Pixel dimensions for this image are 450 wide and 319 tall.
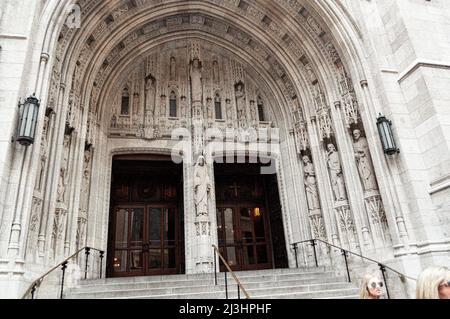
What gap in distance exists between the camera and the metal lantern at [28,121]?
561cm

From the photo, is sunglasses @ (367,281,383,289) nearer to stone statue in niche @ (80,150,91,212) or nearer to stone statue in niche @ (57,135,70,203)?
stone statue in niche @ (57,135,70,203)

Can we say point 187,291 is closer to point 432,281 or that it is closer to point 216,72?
point 432,281

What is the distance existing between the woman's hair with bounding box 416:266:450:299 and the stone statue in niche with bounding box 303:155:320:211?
297 inches

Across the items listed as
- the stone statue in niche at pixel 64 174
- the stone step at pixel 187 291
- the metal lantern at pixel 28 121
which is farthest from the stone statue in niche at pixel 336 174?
the metal lantern at pixel 28 121

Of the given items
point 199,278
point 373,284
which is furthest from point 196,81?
point 373,284

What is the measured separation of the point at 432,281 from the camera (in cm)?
197

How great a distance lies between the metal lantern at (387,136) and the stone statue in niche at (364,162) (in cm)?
81

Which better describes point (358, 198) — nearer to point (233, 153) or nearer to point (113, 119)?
point (233, 153)

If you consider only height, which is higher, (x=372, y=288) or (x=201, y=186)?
(x=201, y=186)

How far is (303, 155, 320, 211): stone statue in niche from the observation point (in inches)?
373

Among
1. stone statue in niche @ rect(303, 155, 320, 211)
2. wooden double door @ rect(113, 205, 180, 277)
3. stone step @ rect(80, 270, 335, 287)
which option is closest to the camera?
stone step @ rect(80, 270, 335, 287)

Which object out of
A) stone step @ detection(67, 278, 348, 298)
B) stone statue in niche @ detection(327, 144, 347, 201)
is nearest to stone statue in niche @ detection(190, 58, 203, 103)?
stone statue in niche @ detection(327, 144, 347, 201)

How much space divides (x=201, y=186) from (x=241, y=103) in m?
3.71

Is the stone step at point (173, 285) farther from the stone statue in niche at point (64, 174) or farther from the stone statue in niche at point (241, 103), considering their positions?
the stone statue in niche at point (241, 103)
